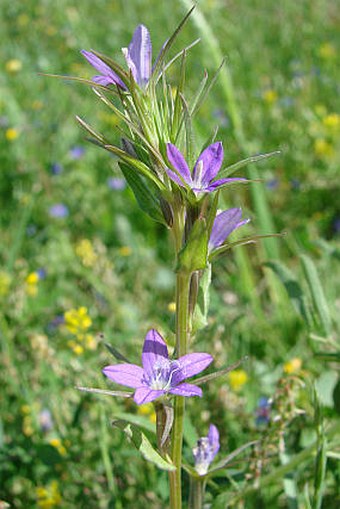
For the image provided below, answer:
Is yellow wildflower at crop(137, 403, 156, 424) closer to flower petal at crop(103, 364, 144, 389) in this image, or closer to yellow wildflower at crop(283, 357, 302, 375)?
yellow wildflower at crop(283, 357, 302, 375)

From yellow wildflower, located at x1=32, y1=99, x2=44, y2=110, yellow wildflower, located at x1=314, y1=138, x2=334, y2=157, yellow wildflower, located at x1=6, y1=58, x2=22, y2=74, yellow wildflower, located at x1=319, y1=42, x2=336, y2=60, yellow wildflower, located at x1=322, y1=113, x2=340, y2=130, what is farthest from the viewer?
yellow wildflower, located at x1=319, y1=42, x2=336, y2=60

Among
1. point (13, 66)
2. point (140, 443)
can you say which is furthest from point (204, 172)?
point (13, 66)

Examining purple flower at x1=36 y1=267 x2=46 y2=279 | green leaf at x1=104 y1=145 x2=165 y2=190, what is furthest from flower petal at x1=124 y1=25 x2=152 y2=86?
purple flower at x1=36 y1=267 x2=46 y2=279

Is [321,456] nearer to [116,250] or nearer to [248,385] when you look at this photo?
[248,385]

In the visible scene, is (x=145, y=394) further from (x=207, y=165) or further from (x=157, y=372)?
(x=207, y=165)

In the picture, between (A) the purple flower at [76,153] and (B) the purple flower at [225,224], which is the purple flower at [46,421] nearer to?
(B) the purple flower at [225,224]

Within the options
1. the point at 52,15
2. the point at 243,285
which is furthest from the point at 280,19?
the point at 243,285
